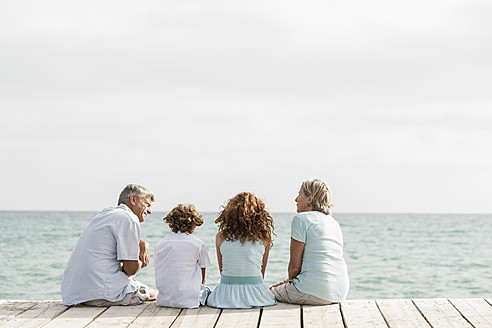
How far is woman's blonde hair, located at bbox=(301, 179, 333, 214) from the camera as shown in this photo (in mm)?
5492

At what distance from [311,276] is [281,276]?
941 centimetres

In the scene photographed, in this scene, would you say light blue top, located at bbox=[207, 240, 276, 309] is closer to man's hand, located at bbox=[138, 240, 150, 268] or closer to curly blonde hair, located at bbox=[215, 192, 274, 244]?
curly blonde hair, located at bbox=[215, 192, 274, 244]

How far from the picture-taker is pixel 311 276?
5398mm

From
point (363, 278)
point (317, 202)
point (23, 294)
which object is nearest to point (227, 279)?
point (317, 202)

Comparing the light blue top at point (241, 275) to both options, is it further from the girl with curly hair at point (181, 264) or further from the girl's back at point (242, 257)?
the girl with curly hair at point (181, 264)

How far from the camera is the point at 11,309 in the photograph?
5328 mm

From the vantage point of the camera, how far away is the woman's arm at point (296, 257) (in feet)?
17.9

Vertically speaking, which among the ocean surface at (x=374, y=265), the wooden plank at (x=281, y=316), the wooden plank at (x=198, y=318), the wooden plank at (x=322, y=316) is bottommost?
the ocean surface at (x=374, y=265)

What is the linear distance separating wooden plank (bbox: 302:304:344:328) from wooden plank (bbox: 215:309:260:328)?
0.37 metres

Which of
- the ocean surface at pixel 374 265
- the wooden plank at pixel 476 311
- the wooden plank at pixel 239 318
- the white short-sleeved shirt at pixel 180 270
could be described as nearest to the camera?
the wooden plank at pixel 239 318

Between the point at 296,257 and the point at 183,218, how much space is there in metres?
0.97

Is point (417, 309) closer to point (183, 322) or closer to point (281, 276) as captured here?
point (183, 322)

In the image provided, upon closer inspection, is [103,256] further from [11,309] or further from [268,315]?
[268,315]

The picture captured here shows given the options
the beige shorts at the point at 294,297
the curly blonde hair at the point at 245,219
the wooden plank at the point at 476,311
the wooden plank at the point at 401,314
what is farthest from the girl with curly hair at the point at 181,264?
the wooden plank at the point at 476,311
